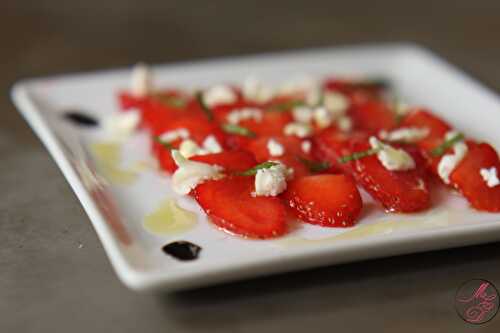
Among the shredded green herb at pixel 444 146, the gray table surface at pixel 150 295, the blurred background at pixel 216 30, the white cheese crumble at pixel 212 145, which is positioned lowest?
the blurred background at pixel 216 30

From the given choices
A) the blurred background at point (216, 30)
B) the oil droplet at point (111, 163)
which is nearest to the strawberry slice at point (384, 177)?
the oil droplet at point (111, 163)

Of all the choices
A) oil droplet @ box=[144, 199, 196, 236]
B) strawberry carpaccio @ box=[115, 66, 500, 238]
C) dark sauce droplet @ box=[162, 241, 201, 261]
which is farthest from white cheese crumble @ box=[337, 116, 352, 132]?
dark sauce droplet @ box=[162, 241, 201, 261]

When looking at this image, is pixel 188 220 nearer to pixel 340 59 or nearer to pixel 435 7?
pixel 340 59

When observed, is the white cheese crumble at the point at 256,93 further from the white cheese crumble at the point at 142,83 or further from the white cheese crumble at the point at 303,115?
the white cheese crumble at the point at 142,83

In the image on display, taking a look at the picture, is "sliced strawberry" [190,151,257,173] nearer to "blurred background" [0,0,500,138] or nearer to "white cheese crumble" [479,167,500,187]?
"white cheese crumble" [479,167,500,187]

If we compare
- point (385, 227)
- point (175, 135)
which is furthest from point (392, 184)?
point (175, 135)

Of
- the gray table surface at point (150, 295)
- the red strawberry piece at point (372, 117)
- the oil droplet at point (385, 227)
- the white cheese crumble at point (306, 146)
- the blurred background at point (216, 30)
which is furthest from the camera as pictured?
the blurred background at point (216, 30)
